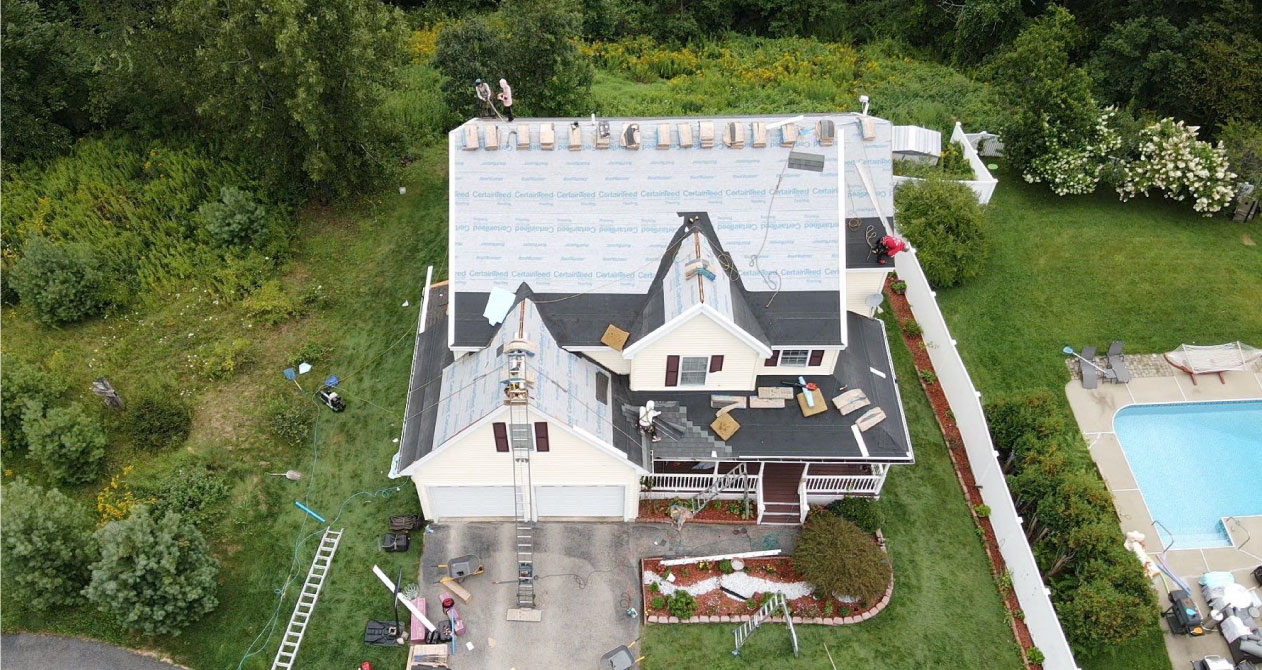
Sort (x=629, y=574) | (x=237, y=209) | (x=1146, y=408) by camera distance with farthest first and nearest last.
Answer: (x=237, y=209), (x=1146, y=408), (x=629, y=574)

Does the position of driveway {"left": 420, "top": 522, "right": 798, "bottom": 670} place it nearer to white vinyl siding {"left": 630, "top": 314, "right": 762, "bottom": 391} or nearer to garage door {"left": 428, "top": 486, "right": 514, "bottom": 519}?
garage door {"left": 428, "top": 486, "right": 514, "bottom": 519}

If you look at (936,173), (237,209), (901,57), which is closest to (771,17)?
(901,57)

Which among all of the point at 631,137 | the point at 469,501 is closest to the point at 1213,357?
the point at 631,137

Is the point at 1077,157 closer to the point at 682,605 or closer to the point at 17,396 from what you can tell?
the point at 682,605

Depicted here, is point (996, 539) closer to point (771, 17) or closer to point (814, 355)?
point (814, 355)

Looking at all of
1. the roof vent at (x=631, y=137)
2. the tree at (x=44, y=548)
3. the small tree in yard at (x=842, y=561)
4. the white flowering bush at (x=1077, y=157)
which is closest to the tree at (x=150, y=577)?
the tree at (x=44, y=548)

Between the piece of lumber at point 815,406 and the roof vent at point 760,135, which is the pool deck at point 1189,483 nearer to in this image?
the piece of lumber at point 815,406
